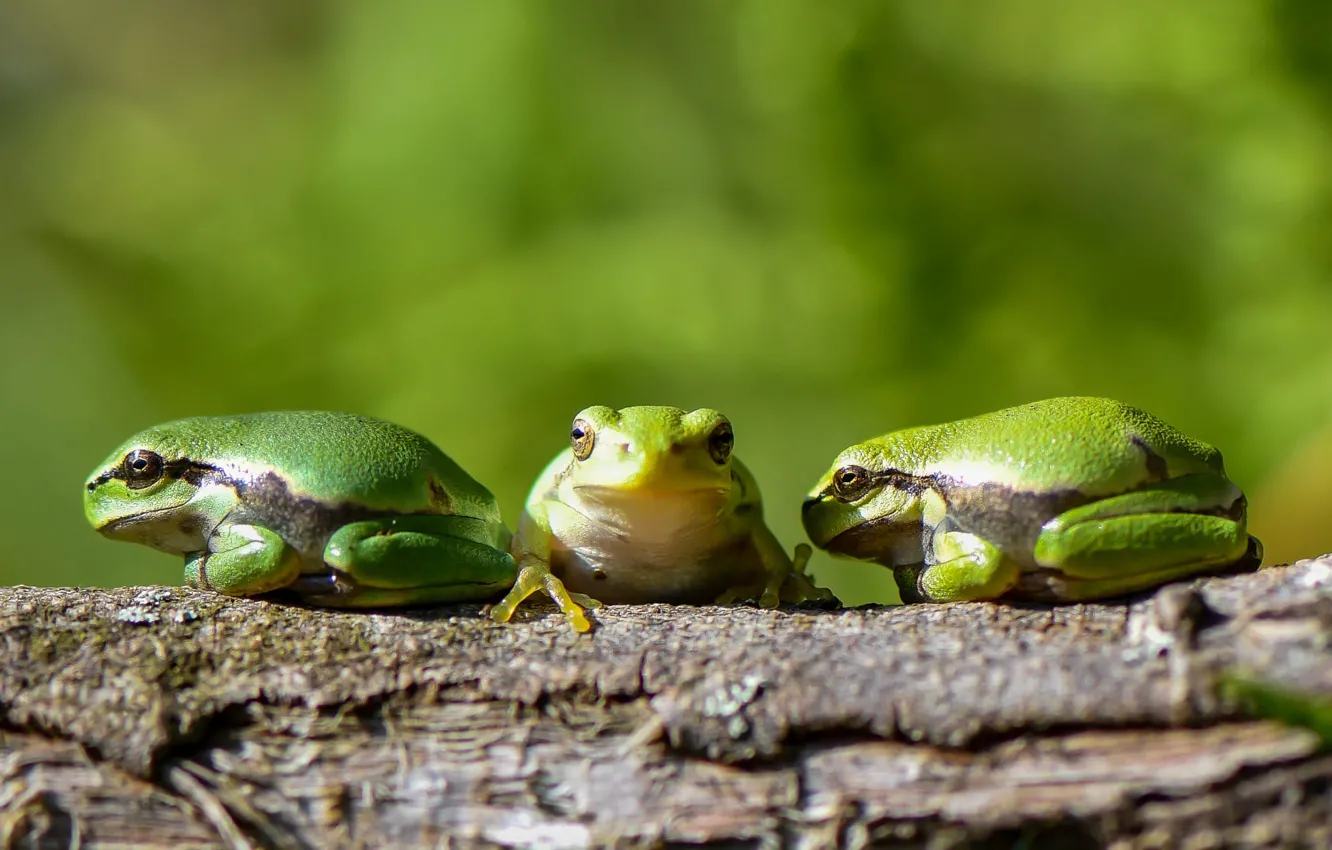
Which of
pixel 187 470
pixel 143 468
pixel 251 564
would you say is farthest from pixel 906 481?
pixel 143 468


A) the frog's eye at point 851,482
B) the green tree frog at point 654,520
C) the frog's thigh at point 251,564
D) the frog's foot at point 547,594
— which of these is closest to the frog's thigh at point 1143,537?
the frog's eye at point 851,482

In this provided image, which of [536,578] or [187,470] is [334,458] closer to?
[187,470]

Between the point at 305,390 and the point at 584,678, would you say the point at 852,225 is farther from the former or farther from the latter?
the point at 584,678

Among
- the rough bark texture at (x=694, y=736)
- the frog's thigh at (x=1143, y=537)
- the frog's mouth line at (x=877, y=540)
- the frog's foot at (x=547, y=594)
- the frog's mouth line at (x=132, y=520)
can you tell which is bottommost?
the rough bark texture at (x=694, y=736)

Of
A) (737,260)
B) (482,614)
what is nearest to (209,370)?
(737,260)

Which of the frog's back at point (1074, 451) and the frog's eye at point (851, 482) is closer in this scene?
the frog's back at point (1074, 451)

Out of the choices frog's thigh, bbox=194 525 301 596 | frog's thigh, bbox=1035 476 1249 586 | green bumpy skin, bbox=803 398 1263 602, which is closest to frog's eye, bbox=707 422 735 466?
green bumpy skin, bbox=803 398 1263 602

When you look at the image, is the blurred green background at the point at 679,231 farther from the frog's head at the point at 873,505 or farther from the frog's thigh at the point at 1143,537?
the frog's thigh at the point at 1143,537
